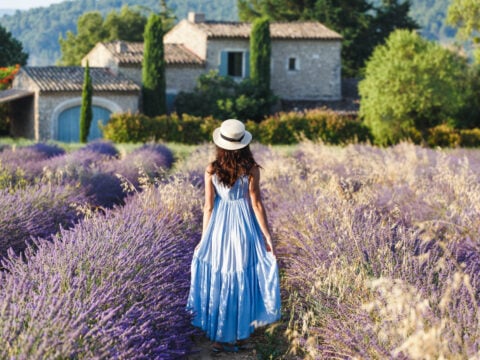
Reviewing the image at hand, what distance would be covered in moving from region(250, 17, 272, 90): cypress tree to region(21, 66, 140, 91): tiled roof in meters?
5.45

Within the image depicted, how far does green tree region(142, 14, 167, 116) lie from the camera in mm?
27750

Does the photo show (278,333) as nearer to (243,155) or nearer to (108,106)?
(243,155)

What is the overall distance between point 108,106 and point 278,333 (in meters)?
23.3

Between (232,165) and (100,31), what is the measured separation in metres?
43.3

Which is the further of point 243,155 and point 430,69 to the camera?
point 430,69

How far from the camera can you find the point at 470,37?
28.4 metres

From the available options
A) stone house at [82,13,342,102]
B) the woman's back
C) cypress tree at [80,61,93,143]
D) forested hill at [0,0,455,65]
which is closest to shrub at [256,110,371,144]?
stone house at [82,13,342,102]

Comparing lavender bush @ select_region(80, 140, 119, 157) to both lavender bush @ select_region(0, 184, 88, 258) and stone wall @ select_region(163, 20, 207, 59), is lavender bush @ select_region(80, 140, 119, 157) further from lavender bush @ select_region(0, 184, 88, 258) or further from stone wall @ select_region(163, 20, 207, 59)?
stone wall @ select_region(163, 20, 207, 59)

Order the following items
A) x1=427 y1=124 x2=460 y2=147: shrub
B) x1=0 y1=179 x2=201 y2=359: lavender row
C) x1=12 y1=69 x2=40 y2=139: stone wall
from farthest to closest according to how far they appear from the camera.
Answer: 1. x1=12 y1=69 x2=40 y2=139: stone wall
2. x1=427 y1=124 x2=460 y2=147: shrub
3. x1=0 y1=179 x2=201 y2=359: lavender row

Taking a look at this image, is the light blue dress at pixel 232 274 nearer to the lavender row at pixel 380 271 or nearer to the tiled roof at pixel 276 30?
the lavender row at pixel 380 271

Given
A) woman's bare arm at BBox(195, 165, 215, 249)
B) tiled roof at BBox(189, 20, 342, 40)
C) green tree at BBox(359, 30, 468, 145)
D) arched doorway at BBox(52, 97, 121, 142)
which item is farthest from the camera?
tiled roof at BBox(189, 20, 342, 40)

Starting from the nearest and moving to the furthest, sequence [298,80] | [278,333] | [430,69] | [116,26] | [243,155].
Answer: [243,155]
[278,333]
[430,69]
[298,80]
[116,26]

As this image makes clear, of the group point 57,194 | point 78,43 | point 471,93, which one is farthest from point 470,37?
point 78,43

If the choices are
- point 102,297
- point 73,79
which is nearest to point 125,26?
point 73,79
